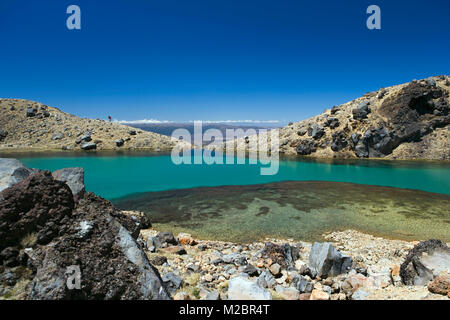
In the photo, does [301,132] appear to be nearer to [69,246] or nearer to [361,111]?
[361,111]

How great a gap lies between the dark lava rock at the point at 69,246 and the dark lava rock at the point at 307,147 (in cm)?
8503

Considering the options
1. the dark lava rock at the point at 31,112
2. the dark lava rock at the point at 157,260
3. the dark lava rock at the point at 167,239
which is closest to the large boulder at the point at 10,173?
the dark lava rock at the point at 157,260

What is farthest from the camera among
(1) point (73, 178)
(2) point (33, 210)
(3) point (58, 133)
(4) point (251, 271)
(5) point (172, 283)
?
(3) point (58, 133)

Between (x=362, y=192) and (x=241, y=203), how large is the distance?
17298 mm

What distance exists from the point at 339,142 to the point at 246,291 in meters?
83.9

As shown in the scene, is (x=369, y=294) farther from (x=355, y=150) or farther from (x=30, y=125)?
(x=30, y=125)

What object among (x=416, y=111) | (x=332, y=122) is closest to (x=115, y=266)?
(x=332, y=122)

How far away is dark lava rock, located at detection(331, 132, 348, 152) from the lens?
81125mm

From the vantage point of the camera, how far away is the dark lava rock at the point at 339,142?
266 ft

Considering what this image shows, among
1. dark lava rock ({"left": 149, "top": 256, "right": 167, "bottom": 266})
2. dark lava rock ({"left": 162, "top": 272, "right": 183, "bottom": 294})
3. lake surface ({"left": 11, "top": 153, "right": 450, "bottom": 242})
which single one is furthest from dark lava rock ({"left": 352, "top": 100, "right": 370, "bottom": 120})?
dark lava rock ({"left": 162, "top": 272, "right": 183, "bottom": 294})

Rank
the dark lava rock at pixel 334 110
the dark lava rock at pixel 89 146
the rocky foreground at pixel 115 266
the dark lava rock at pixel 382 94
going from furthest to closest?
the dark lava rock at pixel 334 110 → the dark lava rock at pixel 89 146 → the dark lava rock at pixel 382 94 → the rocky foreground at pixel 115 266

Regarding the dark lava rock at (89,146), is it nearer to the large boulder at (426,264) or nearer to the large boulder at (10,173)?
the large boulder at (10,173)

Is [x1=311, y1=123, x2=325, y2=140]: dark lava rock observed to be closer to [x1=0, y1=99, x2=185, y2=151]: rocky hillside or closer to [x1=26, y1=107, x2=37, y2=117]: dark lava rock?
[x1=0, y1=99, x2=185, y2=151]: rocky hillside

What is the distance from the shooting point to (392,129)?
77.8 m
